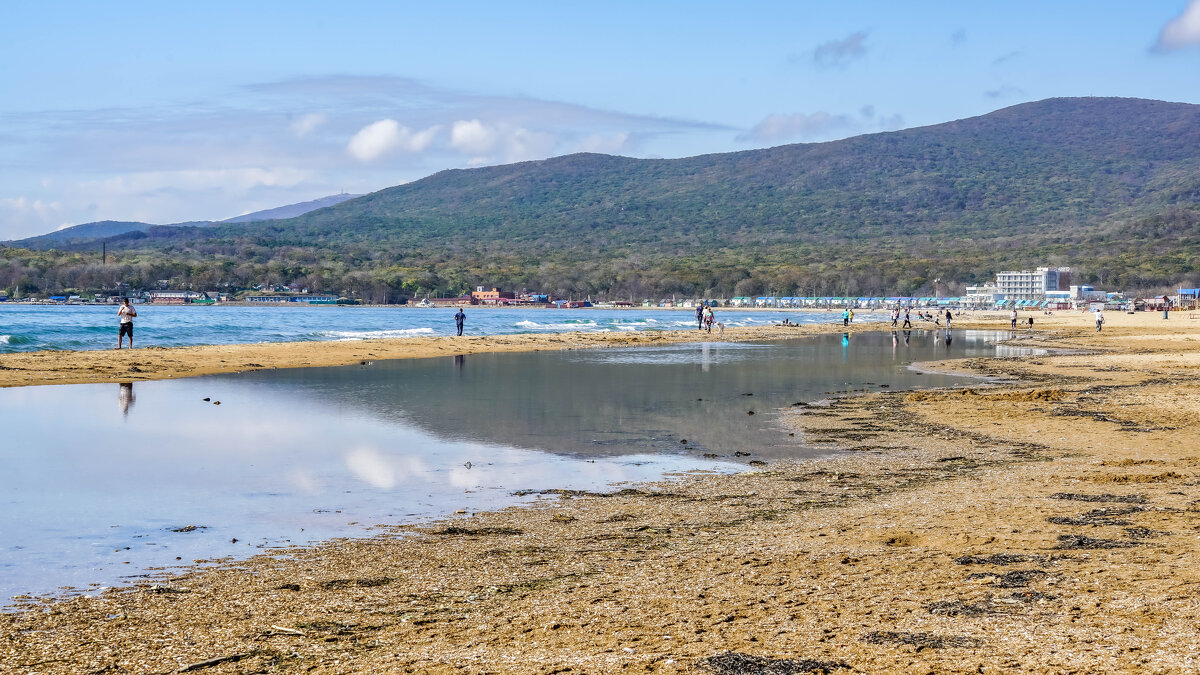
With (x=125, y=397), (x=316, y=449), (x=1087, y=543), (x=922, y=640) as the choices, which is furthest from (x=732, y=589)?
(x=125, y=397)

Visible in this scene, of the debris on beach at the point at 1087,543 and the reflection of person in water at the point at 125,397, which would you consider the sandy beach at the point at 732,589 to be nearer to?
the debris on beach at the point at 1087,543

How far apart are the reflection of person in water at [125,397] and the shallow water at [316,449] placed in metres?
0.07

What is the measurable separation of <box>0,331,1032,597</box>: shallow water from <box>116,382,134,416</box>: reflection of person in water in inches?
2.6

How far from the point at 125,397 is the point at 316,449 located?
9.39 metres

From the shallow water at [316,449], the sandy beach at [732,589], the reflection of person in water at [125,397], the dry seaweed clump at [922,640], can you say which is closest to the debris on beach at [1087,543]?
the sandy beach at [732,589]

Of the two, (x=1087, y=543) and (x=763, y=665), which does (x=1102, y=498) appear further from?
(x=763, y=665)

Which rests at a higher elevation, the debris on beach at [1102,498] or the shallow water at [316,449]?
the debris on beach at [1102,498]

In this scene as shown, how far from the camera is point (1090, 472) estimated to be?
1215cm

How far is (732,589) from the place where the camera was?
7.11m

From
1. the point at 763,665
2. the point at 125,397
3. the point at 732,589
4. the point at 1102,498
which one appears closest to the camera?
the point at 763,665

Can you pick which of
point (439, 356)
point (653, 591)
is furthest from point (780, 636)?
point (439, 356)

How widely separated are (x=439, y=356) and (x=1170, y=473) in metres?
30.6

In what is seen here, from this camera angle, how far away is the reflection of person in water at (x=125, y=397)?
19.3 metres

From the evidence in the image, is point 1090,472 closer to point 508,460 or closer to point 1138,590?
point 1138,590
